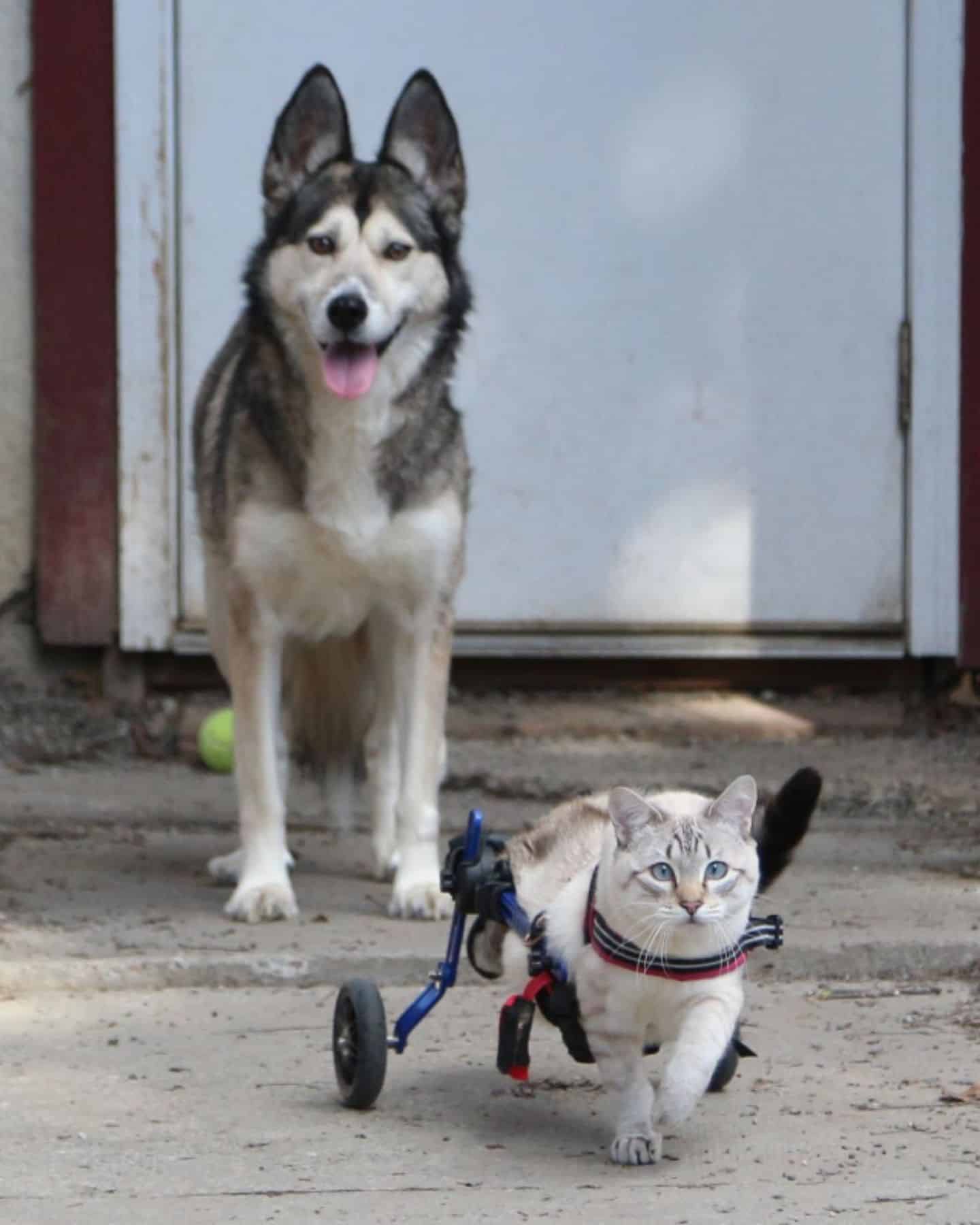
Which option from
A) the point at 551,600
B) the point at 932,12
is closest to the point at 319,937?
the point at 551,600

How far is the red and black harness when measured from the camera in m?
2.97

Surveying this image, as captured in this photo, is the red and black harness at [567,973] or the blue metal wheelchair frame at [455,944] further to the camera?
the blue metal wheelchair frame at [455,944]

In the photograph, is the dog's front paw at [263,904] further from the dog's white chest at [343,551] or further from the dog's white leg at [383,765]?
the dog's white chest at [343,551]

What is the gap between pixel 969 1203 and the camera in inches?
111

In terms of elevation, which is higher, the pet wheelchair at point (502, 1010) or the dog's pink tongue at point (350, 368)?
the dog's pink tongue at point (350, 368)

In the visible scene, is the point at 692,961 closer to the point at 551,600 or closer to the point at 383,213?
the point at 383,213

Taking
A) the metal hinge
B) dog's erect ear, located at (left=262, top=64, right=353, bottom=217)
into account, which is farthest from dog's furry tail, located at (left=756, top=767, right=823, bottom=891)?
the metal hinge

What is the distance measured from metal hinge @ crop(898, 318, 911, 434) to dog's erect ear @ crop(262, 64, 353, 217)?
2402 mm

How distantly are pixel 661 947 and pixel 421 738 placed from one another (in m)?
1.80

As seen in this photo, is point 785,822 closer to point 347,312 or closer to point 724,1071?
point 724,1071

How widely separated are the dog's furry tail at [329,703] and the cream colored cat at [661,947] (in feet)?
6.41

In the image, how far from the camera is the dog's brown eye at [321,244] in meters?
4.49

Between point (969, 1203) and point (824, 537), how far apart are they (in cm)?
388

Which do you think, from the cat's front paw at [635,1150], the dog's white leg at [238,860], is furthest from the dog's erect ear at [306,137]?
the cat's front paw at [635,1150]
